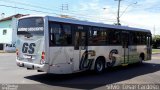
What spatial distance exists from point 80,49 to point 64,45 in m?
1.36

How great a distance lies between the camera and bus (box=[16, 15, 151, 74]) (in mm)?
12609

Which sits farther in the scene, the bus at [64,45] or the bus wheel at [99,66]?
the bus wheel at [99,66]

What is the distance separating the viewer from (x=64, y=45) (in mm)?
13297

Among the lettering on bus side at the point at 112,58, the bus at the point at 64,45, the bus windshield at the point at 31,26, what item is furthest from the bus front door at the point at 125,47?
the bus windshield at the point at 31,26

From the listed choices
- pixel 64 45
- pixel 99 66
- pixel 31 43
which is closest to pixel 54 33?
pixel 64 45

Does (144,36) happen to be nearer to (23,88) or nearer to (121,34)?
(121,34)

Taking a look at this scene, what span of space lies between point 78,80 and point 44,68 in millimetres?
2034

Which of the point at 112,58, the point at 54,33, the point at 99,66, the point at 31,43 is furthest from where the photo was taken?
the point at 112,58

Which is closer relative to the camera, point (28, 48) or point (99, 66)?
point (28, 48)

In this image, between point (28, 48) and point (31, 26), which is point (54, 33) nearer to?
point (31, 26)

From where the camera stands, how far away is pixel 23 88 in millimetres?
11055

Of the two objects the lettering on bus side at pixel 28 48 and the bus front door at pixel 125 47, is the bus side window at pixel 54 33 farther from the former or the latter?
the bus front door at pixel 125 47

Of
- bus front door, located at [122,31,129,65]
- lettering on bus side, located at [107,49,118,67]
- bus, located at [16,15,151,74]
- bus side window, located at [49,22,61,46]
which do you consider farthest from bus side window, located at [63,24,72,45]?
bus front door, located at [122,31,129,65]

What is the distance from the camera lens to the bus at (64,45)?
496 inches
